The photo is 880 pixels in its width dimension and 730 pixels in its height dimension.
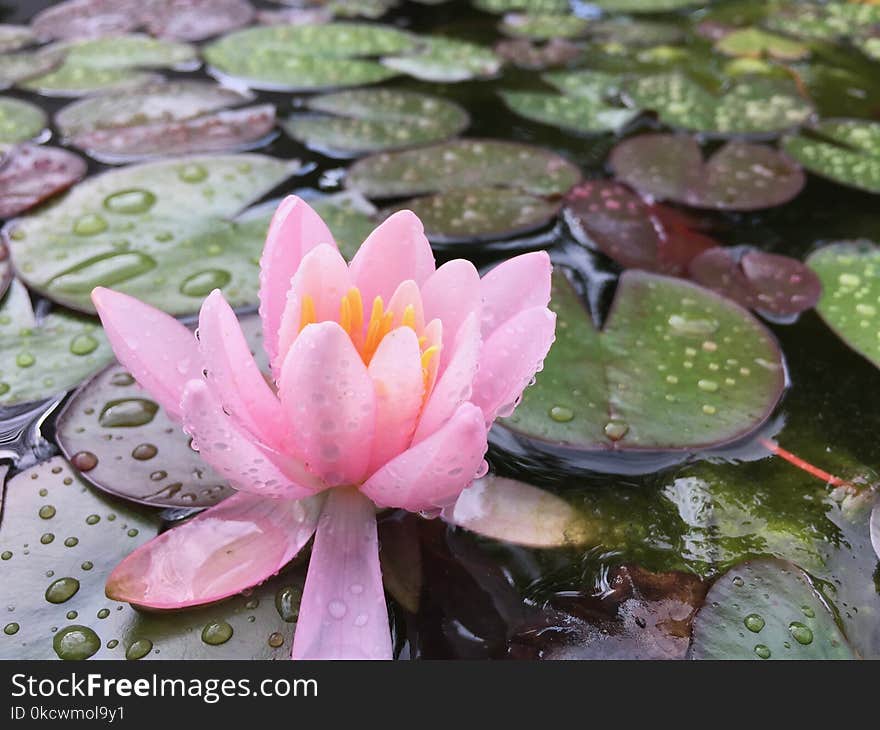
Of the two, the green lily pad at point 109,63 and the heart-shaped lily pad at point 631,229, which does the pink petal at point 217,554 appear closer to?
the heart-shaped lily pad at point 631,229

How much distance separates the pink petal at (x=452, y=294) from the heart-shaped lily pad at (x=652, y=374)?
0.81 ft

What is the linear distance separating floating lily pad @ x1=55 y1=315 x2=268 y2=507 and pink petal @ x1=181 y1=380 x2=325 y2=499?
0.17 m

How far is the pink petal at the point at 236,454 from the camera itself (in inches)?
26.6

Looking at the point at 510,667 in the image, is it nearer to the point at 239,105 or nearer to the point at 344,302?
the point at 344,302

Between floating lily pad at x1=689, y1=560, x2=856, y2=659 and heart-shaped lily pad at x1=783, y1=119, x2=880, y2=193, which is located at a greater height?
heart-shaped lily pad at x1=783, y1=119, x2=880, y2=193

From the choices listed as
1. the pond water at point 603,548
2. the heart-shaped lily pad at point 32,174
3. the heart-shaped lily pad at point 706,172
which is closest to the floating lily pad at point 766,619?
the pond water at point 603,548

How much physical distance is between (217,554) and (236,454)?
0.14 m

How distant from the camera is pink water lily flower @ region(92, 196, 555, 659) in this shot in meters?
0.71

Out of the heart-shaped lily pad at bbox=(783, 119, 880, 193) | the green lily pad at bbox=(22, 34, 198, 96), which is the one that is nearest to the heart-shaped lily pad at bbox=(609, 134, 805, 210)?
the heart-shaped lily pad at bbox=(783, 119, 880, 193)

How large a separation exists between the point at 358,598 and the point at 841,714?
1.74 feet

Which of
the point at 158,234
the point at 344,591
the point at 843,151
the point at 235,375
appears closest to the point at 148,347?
the point at 235,375

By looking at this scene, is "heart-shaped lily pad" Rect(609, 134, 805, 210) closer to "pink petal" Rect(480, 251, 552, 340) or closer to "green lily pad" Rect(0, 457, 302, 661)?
"pink petal" Rect(480, 251, 552, 340)

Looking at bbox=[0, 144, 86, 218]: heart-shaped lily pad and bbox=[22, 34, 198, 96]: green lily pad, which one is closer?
bbox=[0, 144, 86, 218]: heart-shaped lily pad

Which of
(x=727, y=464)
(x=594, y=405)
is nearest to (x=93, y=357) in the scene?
(x=594, y=405)
